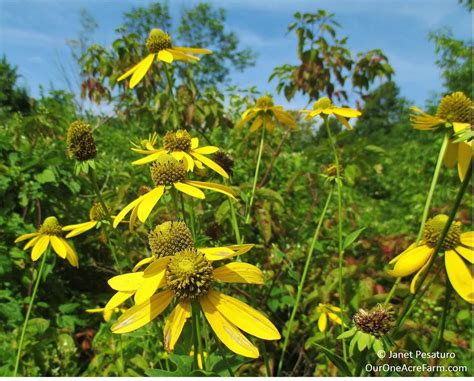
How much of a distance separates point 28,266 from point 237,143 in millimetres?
1539

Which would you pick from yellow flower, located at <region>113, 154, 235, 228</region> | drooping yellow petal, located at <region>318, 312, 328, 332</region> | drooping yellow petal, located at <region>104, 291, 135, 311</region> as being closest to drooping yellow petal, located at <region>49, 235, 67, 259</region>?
yellow flower, located at <region>113, 154, 235, 228</region>

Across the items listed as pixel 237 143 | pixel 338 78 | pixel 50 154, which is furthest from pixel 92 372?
pixel 338 78

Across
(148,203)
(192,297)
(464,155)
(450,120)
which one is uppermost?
Answer: (450,120)

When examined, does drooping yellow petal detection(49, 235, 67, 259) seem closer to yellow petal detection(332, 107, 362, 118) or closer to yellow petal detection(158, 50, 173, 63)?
yellow petal detection(158, 50, 173, 63)

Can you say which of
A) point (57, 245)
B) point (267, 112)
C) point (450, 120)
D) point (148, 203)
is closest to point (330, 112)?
point (267, 112)

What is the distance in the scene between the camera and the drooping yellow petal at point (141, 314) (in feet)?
1.97

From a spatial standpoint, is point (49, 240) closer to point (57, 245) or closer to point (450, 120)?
point (57, 245)

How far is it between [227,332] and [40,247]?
94 cm

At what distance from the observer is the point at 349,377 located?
0.71 metres

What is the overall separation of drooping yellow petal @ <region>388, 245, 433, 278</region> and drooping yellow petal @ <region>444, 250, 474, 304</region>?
0.05 metres

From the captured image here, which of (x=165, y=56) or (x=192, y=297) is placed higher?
(x=165, y=56)

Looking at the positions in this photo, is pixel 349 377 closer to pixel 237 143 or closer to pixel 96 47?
pixel 237 143

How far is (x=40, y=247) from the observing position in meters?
1.28

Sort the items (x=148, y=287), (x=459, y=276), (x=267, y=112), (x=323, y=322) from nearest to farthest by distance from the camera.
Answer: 1. (x=148, y=287)
2. (x=459, y=276)
3. (x=267, y=112)
4. (x=323, y=322)
